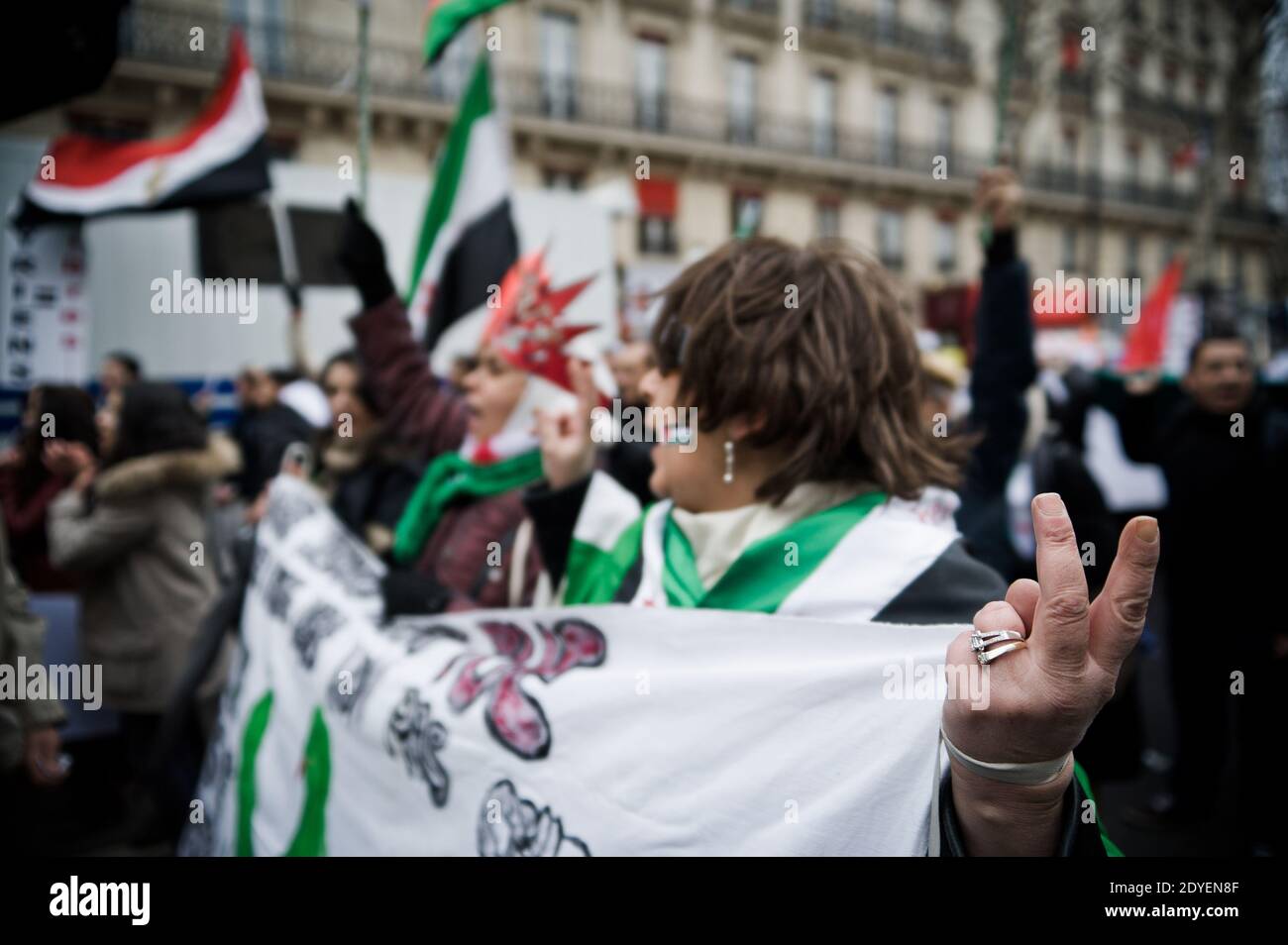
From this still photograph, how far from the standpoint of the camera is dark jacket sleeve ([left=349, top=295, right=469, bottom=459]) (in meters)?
3.33

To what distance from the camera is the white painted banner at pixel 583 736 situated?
1.27 metres

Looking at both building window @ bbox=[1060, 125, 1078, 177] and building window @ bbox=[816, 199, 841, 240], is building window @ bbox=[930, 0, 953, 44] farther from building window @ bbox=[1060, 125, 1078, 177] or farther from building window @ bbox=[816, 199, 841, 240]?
building window @ bbox=[816, 199, 841, 240]

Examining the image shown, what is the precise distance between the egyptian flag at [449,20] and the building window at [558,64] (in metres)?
17.1

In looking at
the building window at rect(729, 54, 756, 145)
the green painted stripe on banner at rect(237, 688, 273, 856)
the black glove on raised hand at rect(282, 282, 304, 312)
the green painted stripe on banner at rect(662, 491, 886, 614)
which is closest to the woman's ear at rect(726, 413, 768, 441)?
the green painted stripe on banner at rect(662, 491, 886, 614)

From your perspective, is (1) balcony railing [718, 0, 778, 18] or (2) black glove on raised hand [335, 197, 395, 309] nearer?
(2) black glove on raised hand [335, 197, 395, 309]

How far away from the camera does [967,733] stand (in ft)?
3.16

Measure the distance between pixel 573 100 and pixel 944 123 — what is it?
1080 centimetres

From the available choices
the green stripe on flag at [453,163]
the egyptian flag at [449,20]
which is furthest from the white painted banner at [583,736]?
the green stripe on flag at [453,163]

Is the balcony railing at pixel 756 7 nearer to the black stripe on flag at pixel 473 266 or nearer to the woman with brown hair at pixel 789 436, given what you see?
the black stripe on flag at pixel 473 266

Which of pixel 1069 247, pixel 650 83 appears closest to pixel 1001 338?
pixel 650 83

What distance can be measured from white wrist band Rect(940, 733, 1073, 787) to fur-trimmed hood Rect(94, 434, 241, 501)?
3.31m

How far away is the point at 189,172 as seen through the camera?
6047 mm
